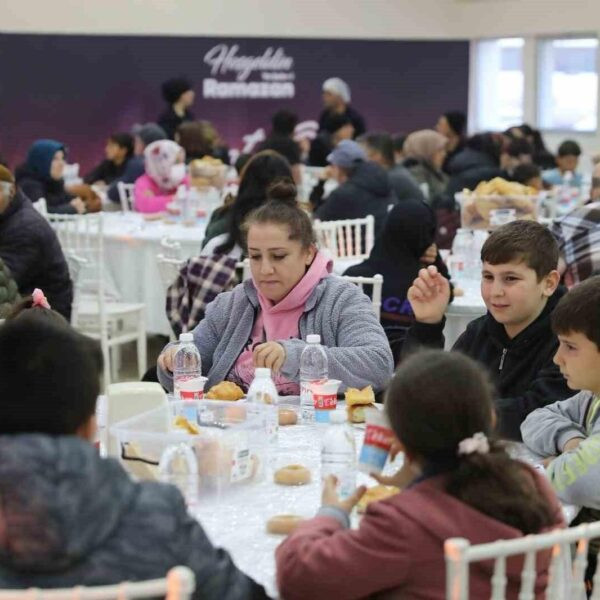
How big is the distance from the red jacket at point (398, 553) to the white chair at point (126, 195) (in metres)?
7.35

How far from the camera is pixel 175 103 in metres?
11.9

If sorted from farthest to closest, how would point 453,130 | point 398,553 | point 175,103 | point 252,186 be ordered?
point 175,103
point 453,130
point 252,186
point 398,553

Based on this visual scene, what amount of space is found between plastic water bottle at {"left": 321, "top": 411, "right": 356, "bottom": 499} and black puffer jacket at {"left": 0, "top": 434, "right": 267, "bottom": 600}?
0.67m

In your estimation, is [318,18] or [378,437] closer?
[378,437]

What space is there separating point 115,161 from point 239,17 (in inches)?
136

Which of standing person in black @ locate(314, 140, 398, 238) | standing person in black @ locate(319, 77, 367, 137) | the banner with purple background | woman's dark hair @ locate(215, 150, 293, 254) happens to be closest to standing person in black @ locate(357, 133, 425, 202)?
standing person in black @ locate(314, 140, 398, 238)

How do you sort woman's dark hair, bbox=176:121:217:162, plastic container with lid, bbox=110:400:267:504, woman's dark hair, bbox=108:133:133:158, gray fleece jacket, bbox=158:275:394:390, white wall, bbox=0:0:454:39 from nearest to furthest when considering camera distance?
1. plastic container with lid, bbox=110:400:267:504
2. gray fleece jacket, bbox=158:275:394:390
3. woman's dark hair, bbox=176:121:217:162
4. woman's dark hair, bbox=108:133:133:158
5. white wall, bbox=0:0:454:39

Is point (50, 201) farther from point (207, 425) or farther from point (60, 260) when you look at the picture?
point (207, 425)

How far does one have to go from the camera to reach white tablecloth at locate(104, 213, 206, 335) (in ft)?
24.2

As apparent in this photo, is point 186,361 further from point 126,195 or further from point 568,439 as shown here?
point 126,195

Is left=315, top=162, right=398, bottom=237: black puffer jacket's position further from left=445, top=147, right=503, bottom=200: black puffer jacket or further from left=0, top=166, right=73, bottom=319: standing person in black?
left=0, top=166, right=73, bottom=319: standing person in black

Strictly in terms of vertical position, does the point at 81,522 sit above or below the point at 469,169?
below

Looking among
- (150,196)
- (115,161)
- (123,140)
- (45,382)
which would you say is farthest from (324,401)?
(115,161)

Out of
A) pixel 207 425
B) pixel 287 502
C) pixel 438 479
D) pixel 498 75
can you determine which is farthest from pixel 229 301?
pixel 498 75
